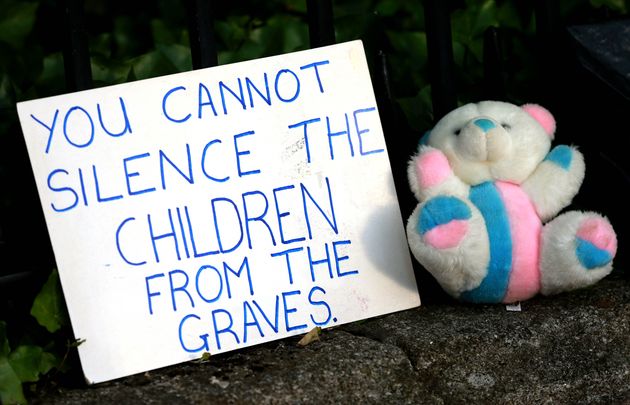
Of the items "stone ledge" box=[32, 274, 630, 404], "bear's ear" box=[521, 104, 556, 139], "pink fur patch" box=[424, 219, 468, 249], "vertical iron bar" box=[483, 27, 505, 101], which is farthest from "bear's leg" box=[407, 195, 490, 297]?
"vertical iron bar" box=[483, 27, 505, 101]

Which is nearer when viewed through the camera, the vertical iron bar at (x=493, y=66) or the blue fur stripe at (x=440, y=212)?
the blue fur stripe at (x=440, y=212)

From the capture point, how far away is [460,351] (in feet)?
5.65

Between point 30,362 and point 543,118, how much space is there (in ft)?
3.29

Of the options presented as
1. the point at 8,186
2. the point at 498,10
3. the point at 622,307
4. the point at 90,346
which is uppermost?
the point at 498,10

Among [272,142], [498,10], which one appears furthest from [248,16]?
[272,142]

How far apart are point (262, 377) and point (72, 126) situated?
1.72ft

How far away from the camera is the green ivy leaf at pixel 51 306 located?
168cm

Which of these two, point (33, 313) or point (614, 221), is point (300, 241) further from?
point (614, 221)

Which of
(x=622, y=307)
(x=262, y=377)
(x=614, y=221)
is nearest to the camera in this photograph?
(x=262, y=377)

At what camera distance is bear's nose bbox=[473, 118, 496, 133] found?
176cm

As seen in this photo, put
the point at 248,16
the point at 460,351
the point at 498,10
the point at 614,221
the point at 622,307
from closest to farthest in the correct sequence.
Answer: the point at 460,351 → the point at 622,307 → the point at 614,221 → the point at 498,10 → the point at 248,16

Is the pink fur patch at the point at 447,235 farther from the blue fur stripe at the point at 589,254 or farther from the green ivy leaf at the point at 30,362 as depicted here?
the green ivy leaf at the point at 30,362

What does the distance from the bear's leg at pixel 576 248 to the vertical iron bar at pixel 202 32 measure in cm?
67

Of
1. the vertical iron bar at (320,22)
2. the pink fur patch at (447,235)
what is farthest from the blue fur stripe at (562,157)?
the vertical iron bar at (320,22)
